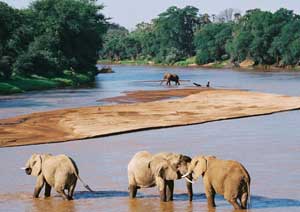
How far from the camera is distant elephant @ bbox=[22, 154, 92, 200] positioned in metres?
15.4

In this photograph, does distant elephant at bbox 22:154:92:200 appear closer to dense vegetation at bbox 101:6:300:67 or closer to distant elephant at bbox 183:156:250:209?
distant elephant at bbox 183:156:250:209

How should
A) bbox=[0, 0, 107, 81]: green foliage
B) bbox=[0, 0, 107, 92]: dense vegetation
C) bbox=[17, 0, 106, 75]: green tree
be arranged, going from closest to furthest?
bbox=[0, 0, 107, 92]: dense vegetation
bbox=[0, 0, 107, 81]: green foliage
bbox=[17, 0, 106, 75]: green tree

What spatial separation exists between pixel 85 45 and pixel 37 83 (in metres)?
21.0

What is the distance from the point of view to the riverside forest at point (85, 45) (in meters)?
68.4

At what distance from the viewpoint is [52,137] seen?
28.3 m

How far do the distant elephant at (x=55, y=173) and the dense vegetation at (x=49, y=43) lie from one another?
45631 mm

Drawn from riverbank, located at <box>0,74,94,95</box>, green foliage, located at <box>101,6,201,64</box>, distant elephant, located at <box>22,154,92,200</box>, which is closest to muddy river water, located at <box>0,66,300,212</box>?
distant elephant, located at <box>22,154,92,200</box>

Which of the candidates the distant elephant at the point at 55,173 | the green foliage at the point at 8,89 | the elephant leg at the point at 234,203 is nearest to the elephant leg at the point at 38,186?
the distant elephant at the point at 55,173

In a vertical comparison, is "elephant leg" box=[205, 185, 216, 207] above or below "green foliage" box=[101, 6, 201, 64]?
above

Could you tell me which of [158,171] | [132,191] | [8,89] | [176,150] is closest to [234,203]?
[158,171]

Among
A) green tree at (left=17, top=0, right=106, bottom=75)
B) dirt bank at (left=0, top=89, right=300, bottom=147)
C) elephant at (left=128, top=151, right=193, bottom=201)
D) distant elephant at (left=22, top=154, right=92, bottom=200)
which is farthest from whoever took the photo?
green tree at (left=17, top=0, right=106, bottom=75)

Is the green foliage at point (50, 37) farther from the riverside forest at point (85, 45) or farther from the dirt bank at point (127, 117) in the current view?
the dirt bank at point (127, 117)

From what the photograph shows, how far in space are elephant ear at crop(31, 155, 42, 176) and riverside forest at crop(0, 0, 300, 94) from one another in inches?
1769

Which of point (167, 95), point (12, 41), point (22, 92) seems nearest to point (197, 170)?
point (167, 95)
